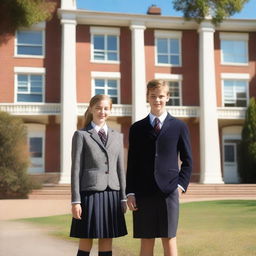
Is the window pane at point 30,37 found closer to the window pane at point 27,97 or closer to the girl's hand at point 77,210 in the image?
the window pane at point 27,97

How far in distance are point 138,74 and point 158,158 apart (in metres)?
21.8

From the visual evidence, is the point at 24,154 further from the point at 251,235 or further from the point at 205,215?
the point at 251,235

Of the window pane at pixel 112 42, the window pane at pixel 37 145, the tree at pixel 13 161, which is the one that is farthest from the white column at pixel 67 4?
the tree at pixel 13 161

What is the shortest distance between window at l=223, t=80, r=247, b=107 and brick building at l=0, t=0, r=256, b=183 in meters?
0.07

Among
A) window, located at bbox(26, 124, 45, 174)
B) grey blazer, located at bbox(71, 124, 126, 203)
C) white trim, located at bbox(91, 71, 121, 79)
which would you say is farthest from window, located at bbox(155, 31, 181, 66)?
grey blazer, located at bbox(71, 124, 126, 203)

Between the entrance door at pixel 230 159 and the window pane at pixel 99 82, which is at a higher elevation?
the window pane at pixel 99 82

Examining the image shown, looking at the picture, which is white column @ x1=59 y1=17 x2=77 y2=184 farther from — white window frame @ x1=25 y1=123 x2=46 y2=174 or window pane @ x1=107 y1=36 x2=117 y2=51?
window pane @ x1=107 y1=36 x2=117 y2=51

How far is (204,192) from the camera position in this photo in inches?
826

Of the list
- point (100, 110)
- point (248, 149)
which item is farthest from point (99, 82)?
point (100, 110)

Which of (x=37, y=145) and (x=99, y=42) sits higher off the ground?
(x=99, y=42)

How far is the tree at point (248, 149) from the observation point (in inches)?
977

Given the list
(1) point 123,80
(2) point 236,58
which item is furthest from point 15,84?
(2) point 236,58

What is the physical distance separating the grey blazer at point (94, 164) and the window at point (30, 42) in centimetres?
2291

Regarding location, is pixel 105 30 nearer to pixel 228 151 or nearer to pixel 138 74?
pixel 138 74
